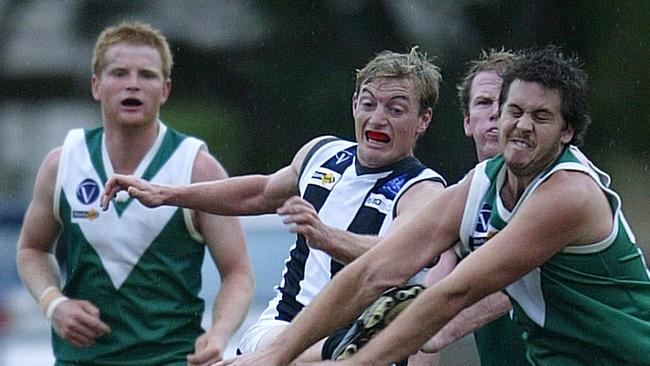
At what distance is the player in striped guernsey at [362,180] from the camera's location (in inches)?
276

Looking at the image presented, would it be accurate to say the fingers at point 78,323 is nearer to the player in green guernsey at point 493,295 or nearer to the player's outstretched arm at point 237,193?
the player's outstretched arm at point 237,193

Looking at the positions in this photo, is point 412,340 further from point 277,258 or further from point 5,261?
point 5,261

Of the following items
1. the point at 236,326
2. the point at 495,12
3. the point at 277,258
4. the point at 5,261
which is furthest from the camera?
the point at 495,12

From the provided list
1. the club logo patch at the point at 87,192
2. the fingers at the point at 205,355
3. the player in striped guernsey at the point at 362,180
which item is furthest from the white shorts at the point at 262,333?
the club logo patch at the point at 87,192

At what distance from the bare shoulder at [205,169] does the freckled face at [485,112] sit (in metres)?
1.06

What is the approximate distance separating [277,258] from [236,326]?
287cm

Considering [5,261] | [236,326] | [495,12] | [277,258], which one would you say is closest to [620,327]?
[236,326]

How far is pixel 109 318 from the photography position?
7.80 metres

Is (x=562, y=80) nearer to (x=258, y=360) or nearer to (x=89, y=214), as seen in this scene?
(x=258, y=360)

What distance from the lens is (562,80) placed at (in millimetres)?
5980

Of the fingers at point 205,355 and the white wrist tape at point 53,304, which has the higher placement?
the white wrist tape at point 53,304

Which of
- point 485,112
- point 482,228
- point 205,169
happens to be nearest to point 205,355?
point 205,169

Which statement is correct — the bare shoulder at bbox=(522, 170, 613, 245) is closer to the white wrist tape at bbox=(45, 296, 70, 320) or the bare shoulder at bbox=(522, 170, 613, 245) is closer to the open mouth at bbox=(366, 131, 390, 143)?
the open mouth at bbox=(366, 131, 390, 143)

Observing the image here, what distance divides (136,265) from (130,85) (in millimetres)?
725
